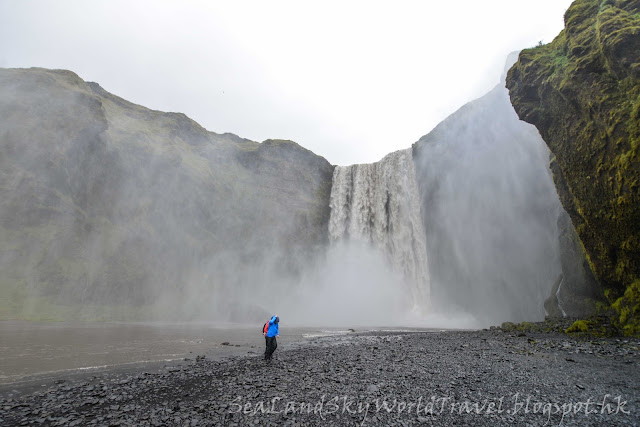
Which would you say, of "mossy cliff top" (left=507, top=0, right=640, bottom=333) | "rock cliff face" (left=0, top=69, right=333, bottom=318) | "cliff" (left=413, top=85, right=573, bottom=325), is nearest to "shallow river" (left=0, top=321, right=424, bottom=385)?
"mossy cliff top" (left=507, top=0, right=640, bottom=333)

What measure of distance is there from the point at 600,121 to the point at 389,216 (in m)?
31.6

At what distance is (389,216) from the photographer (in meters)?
46.3

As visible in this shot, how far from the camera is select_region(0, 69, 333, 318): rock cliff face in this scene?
33844 millimetres

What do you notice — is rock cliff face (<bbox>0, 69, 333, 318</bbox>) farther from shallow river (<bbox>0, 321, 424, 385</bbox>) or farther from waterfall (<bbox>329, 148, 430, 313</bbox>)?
shallow river (<bbox>0, 321, 424, 385</bbox>)

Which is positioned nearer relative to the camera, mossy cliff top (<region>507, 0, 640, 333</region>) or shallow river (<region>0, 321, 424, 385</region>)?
shallow river (<region>0, 321, 424, 385</region>)

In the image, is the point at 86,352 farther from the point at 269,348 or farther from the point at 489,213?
the point at 489,213

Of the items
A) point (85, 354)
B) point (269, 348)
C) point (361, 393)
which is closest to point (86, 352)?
point (85, 354)

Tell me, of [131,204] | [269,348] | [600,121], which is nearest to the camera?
[269,348]

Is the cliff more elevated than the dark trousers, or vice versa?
the cliff

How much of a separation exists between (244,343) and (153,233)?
104 feet

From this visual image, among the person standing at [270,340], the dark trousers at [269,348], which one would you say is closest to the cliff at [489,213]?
the person standing at [270,340]

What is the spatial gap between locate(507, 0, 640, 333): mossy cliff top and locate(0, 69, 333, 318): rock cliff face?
117 ft

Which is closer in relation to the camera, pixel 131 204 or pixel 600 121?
pixel 600 121

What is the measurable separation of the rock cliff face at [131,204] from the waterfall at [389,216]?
14.0 ft
